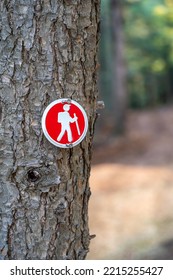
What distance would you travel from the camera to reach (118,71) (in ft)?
38.9

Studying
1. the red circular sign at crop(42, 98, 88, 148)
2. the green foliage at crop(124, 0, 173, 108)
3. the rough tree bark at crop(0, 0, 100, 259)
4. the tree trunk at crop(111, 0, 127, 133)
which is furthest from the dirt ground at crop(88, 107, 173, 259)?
the green foliage at crop(124, 0, 173, 108)

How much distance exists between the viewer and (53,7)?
1.69 m

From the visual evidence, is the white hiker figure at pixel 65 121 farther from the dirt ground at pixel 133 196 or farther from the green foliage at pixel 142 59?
the green foliage at pixel 142 59

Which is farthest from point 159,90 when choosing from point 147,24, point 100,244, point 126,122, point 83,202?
point 83,202

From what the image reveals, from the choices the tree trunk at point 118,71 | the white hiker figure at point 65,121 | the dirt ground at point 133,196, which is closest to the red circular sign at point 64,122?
the white hiker figure at point 65,121

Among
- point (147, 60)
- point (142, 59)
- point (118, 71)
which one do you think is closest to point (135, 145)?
point (118, 71)

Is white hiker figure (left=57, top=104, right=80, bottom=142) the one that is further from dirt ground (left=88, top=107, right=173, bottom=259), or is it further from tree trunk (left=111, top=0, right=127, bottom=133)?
tree trunk (left=111, top=0, right=127, bottom=133)

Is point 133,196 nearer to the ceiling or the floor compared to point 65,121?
nearer to the floor

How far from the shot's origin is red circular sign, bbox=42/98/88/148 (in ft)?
5.64

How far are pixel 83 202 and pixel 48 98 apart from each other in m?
0.44

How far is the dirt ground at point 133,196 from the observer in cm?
589

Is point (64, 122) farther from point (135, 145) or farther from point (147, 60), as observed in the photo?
point (147, 60)

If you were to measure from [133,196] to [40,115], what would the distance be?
628 centimetres

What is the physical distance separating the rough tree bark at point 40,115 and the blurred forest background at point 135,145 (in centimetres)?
280
